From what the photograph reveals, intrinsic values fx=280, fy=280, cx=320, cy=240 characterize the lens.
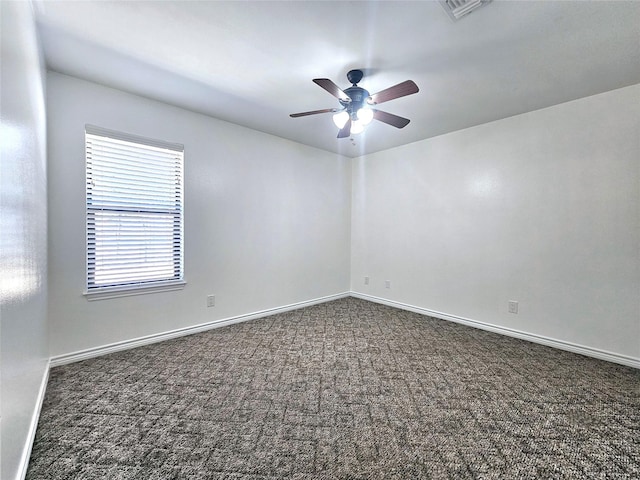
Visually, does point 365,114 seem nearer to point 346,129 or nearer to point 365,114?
point 365,114

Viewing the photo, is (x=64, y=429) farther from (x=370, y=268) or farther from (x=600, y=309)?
(x=600, y=309)

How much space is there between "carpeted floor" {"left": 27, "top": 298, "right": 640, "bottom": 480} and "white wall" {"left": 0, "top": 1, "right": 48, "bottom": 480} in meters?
0.34

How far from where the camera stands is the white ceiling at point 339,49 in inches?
68.2

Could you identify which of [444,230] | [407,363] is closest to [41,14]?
[407,363]

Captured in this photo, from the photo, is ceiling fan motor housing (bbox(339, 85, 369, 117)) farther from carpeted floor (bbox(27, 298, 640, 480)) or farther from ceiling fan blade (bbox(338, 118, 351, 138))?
carpeted floor (bbox(27, 298, 640, 480))

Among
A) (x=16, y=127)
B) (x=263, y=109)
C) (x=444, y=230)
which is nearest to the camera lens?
(x=16, y=127)

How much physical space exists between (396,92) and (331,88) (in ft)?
1.60

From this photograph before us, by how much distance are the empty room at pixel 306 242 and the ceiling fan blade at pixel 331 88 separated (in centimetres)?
2

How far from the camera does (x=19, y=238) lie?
1.36 metres

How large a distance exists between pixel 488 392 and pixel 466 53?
2563mm

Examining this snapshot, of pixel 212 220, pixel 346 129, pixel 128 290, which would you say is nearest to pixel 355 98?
pixel 346 129

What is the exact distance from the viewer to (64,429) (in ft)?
5.49

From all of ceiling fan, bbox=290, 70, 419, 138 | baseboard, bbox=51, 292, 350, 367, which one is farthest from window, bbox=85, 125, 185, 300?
ceiling fan, bbox=290, 70, 419, 138

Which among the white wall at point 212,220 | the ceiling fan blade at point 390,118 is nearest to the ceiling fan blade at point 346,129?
the ceiling fan blade at point 390,118
